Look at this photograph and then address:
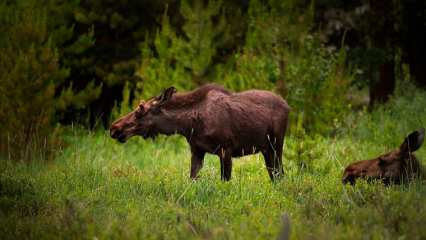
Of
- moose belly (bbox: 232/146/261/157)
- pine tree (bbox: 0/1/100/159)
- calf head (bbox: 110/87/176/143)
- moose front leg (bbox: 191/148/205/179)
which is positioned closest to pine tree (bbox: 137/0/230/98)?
pine tree (bbox: 0/1/100/159)

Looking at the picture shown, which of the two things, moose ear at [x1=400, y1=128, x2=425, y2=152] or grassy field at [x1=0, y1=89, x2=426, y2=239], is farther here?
moose ear at [x1=400, y1=128, x2=425, y2=152]

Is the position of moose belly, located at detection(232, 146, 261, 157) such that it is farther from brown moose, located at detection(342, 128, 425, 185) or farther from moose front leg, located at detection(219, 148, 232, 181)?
brown moose, located at detection(342, 128, 425, 185)

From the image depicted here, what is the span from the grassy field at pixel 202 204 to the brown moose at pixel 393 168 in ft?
1.17

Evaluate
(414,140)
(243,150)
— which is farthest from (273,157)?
(414,140)

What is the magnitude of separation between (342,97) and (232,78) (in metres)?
3.01

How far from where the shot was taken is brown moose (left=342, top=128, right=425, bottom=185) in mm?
10469

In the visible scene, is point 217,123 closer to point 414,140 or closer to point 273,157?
point 273,157

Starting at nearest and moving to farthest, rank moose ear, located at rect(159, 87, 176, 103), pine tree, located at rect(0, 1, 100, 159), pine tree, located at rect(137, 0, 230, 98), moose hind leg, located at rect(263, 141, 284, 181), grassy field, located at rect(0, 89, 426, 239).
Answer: grassy field, located at rect(0, 89, 426, 239) → moose ear, located at rect(159, 87, 176, 103) → moose hind leg, located at rect(263, 141, 284, 181) → pine tree, located at rect(0, 1, 100, 159) → pine tree, located at rect(137, 0, 230, 98)

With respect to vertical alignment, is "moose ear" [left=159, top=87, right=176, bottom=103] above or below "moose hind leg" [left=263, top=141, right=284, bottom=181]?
above

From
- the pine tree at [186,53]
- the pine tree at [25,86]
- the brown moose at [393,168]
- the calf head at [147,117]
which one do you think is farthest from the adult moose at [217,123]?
the pine tree at [186,53]

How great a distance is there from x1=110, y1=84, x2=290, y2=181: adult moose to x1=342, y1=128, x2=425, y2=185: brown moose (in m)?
1.12

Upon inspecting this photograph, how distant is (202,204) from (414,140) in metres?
3.24

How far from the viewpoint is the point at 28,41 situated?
16719mm

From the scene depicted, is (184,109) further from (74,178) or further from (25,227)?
(25,227)
